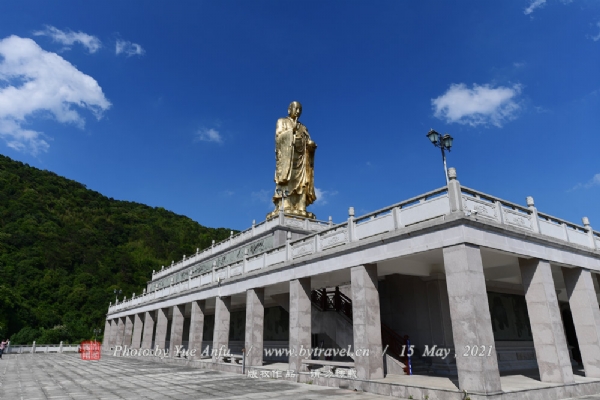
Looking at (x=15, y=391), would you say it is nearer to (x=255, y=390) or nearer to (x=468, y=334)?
(x=255, y=390)

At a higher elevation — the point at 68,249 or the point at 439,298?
the point at 68,249

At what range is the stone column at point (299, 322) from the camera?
15938 millimetres

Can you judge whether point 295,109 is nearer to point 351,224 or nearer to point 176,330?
point 176,330

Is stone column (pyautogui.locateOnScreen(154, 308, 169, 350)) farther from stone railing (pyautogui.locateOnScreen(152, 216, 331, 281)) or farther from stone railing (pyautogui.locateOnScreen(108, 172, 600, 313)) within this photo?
stone railing (pyautogui.locateOnScreen(108, 172, 600, 313))

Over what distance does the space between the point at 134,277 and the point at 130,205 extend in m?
38.0

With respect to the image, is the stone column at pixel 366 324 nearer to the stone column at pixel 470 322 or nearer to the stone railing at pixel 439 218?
the stone railing at pixel 439 218

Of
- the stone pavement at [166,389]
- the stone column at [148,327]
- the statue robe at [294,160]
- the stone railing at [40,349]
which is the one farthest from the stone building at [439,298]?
the stone railing at [40,349]

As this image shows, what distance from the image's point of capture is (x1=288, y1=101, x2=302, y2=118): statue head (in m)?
39.1

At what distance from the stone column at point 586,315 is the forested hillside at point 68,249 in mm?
61031

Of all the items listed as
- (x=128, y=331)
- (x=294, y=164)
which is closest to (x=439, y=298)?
(x=294, y=164)

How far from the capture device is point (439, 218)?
11.5m

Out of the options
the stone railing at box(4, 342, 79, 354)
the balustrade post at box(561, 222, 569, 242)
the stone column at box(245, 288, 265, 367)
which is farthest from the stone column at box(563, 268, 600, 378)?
the stone railing at box(4, 342, 79, 354)

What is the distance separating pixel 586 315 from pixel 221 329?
1712 cm

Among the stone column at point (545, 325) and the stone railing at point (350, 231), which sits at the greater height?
the stone railing at point (350, 231)
